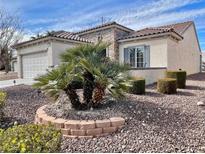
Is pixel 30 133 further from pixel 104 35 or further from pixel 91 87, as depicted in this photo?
pixel 104 35

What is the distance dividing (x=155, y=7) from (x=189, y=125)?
1361 centimetres

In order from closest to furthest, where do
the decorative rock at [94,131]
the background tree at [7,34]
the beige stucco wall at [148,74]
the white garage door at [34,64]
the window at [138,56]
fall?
the decorative rock at [94,131], the beige stucco wall at [148,74], the white garage door at [34,64], the window at [138,56], the background tree at [7,34]

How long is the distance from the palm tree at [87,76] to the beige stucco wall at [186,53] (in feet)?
34.1

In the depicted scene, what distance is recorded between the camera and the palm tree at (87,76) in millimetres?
5727

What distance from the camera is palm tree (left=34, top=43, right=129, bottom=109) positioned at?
18.8 feet

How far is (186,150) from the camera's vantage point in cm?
418

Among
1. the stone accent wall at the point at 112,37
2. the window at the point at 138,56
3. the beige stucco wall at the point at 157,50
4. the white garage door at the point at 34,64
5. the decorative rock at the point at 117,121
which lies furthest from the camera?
the stone accent wall at the point at 112,37

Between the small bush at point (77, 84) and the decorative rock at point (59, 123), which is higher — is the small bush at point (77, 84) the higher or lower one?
the higher one

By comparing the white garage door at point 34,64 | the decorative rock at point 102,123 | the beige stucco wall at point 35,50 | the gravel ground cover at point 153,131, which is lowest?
the gravel ground cover at point 153,131

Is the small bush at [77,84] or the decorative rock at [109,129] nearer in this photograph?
the decorative rock at [109,129]

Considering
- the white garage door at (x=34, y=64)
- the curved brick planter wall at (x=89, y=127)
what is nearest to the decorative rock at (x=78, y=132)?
the curved brick planter wall at (x=89, y=127)

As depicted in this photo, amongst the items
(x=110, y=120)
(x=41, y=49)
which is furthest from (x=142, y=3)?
(x=110, y=120)

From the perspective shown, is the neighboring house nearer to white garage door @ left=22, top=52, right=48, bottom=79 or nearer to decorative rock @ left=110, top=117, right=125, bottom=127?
white garage door @ left=22, top=52, right=48, bottom=79

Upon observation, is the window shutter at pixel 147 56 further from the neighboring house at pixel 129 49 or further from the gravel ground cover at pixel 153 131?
the gravel ground cover at pixel 153 131
